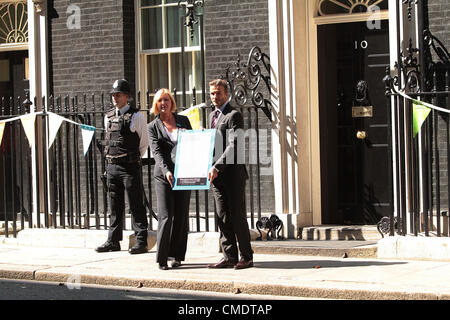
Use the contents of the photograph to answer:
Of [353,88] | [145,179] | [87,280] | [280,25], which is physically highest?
[280,25]

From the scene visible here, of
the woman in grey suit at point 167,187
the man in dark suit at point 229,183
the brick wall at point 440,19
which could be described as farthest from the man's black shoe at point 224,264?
Answer: the brick wall at point 440,19

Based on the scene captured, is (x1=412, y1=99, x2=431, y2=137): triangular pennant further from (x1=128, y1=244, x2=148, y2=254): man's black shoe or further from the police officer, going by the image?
(x1=128, y1=244, x2=148, y2=254): man's black shoe

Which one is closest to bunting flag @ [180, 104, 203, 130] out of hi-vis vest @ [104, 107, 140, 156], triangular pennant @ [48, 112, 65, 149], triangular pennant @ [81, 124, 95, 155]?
hi-vis vest @ [104, 107, 140, 156]

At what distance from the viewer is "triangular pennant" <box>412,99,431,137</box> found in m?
10.6

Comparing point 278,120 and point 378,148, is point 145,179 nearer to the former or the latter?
point 278,120

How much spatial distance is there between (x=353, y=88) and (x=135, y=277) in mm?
4081

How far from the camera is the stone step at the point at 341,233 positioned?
11.9 metres

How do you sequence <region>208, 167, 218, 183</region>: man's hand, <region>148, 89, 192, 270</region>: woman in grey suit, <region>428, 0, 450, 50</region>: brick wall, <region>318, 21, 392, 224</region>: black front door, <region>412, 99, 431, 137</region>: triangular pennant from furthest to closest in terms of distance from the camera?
<region>318, 21, 392, 224</region>: black front door < <region>428, 0, 450, 50</region>: brick wall < <region>412, 99, 431, 137</region>: triangular pennant < <region>148, 89, 192, 270</region>: woman in grey suit < <region>208, 167, 218, 183</region>: man's hand

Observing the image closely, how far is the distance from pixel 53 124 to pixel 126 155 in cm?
174

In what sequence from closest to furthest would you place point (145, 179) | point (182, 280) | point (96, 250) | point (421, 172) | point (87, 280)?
point (182, 280) → point (87, 280) → point (421, 172) → point (96, 250) → point (145, 179)

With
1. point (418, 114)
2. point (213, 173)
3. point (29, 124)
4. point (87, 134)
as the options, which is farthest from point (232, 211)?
point (29, 124)

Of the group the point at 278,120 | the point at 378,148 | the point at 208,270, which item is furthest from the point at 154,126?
the point at 378,148

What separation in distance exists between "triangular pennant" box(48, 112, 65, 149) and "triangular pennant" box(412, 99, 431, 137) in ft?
15.1

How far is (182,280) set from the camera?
377 inches
